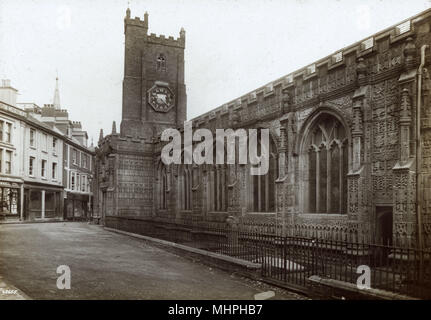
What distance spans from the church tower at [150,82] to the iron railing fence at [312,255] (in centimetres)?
1535

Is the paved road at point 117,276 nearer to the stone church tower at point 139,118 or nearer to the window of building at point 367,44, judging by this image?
the window of building at point 367,44

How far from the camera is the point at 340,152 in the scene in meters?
14.6

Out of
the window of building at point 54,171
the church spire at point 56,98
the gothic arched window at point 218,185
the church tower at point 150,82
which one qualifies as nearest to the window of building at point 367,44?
the gothic arched window at point 218,185

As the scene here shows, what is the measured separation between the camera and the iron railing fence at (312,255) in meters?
7.42

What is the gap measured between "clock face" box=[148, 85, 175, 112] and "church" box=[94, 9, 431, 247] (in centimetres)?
948

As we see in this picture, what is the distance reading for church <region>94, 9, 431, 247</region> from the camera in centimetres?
1121

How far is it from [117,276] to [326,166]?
29.0 feet

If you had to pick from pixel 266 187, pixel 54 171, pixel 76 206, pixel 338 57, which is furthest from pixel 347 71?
pixel 76 206

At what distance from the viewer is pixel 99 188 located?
116 ft

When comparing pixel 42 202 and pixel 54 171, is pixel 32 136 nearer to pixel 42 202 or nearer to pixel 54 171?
pixel 54 171

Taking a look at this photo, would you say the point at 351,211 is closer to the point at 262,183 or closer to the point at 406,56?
the point at 406,56

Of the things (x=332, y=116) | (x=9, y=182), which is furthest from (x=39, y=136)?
(x=332, y=116)

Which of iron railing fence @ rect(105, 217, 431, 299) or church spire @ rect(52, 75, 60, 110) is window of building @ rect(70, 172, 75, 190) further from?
iron railing fence @ rect(105, 217, 431, 299)

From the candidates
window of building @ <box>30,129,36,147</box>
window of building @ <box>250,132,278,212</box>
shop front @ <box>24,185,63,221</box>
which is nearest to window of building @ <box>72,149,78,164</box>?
shop front @ <box>24,185,63,221</box>
